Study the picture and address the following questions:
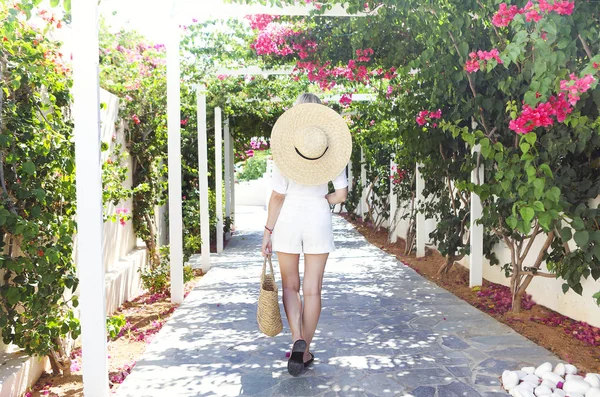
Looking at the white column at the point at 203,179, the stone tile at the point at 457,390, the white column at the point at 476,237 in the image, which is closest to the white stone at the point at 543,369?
the stone tile at the point at 457,390

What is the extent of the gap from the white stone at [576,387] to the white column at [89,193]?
2291 mm

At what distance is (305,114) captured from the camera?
320cm

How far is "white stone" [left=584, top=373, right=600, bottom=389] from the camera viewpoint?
2.76 metres

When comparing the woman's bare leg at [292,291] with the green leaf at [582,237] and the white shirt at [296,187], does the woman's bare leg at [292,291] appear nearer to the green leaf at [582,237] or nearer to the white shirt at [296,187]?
the white shirt at [296,187]

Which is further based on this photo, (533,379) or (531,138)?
(531,138)

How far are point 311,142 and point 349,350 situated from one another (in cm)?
142

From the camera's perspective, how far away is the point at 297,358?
3059 millimetres

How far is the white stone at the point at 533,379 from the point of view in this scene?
2.85 m

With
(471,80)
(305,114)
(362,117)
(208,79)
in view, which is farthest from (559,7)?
(362,117)

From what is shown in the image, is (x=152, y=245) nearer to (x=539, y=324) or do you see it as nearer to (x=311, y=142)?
(x=311, y=142)

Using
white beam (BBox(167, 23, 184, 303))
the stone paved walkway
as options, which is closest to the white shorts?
the stone paved walkway

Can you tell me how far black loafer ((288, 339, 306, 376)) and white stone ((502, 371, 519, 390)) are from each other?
107 cm

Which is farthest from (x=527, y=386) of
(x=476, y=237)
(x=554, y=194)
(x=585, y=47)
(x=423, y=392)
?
(x=476, y=237)

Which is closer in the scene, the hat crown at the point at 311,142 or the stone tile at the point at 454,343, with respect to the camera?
the hat crown at the point at 311,142
